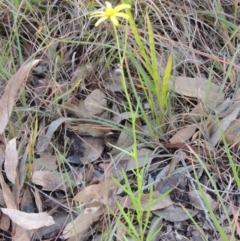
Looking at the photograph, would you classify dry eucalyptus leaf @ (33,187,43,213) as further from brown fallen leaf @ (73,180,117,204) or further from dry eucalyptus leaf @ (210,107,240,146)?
dry eucalyptus leaf @ (210,107,240,146)

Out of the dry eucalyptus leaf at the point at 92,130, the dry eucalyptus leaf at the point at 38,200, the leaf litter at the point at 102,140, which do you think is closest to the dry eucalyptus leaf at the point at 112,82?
the leaf litter at the point at 102,140

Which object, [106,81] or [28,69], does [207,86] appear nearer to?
[106,81]

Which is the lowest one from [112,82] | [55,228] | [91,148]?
[55,228]

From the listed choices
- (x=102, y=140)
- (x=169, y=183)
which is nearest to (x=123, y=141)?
(x=102, y=140)

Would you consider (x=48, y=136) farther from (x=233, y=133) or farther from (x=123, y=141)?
(x=233, y=133)

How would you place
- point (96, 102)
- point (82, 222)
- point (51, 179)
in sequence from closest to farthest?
1. point (82, 222)
2. point (51, 179)
3. point (96, 102)

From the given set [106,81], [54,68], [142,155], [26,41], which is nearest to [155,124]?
[142,155]
